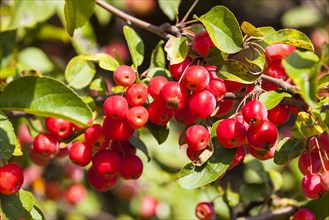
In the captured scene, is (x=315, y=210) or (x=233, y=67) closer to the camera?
(x=233, y=67)

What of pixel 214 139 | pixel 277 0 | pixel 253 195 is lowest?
pixel 277 0

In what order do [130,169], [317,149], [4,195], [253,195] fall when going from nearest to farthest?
1. [4,195]
2. [317,149]
3. [130,169]
4. [253,195]

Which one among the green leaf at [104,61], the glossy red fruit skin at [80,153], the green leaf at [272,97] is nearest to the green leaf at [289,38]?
the green leaf at [272,97]

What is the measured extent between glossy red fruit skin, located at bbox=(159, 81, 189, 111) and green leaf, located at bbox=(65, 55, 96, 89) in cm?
58

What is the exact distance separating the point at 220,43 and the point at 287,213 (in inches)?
27.8

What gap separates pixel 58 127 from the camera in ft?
5.56

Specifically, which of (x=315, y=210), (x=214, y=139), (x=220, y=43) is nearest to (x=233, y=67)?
Result: (x=220, y=43)

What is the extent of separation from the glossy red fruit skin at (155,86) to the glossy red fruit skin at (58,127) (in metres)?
0.27

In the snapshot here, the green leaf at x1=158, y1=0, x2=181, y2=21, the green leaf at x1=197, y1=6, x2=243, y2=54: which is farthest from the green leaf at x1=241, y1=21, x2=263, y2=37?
the green leaf at x1=158, y1=0, x2=181, y2=21

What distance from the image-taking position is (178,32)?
1.74m

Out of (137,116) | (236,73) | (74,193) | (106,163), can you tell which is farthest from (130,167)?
(74,193)

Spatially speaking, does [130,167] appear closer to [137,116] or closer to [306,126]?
[137,116]

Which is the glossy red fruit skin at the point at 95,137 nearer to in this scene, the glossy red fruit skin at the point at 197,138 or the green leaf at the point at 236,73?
the glossy red fruit skin at the point at 197,138

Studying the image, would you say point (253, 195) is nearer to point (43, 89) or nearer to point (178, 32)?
point (178, 32)
